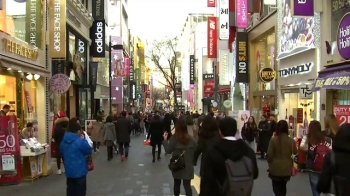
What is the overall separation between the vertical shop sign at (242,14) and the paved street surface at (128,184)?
1421cm

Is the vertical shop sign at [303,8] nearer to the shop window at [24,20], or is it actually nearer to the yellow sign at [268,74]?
the yellow sign at [268,74]

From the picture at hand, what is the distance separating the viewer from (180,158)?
8.56 m

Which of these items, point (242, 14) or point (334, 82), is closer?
point (334, 82)

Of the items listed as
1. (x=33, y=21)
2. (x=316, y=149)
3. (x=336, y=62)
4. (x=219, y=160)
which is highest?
(x=33, y=21)

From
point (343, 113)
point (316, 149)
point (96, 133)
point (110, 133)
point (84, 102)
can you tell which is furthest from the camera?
point (84, 102)

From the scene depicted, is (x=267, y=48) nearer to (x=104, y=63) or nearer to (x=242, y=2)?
A: (x=242, y=2)

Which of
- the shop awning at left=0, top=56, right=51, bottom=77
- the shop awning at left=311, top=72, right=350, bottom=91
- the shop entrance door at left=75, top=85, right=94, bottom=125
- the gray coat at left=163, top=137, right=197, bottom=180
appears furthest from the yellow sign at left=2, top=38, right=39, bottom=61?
the shop entrance door at left=75, top=85, right=94, bottom=125

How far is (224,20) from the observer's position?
3459 centimetres

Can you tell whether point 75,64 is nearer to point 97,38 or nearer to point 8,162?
point 97,38

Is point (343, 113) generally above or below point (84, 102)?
below

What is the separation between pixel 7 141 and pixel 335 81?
9052 millimetres

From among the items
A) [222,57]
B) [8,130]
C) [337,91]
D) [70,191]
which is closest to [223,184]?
[70,191]

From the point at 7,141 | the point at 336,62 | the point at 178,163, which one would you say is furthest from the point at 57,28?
the point at 178,163

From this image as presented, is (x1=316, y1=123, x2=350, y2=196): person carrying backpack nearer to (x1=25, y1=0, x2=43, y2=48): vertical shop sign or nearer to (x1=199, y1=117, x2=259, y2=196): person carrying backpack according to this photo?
(x1=199, y1=117, x2=259, y2=196): person carrying backpack
